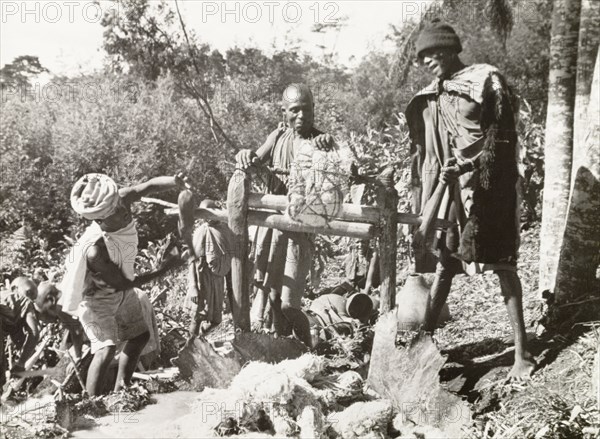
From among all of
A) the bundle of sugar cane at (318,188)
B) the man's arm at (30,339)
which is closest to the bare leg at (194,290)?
the man's arm at (30,339)

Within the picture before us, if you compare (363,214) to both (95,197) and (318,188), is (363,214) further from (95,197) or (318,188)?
(95,197)

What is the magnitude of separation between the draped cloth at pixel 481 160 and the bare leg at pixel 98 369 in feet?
8.35

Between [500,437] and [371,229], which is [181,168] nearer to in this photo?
[371,229]

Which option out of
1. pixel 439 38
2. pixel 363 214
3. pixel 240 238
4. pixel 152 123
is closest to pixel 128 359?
pixel 240 238

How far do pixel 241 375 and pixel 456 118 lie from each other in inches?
90.8

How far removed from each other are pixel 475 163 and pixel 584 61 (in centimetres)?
195

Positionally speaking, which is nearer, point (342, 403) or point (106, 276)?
point (342, 403)

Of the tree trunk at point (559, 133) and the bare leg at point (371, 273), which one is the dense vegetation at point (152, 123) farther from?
the tree trunk at point (559, 133)

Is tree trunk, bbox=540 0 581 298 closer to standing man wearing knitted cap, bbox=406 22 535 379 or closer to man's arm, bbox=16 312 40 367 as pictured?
standing man wearing knitted cap, bbox=406 22 535 379

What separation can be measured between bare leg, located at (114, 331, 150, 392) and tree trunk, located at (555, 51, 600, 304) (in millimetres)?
3163

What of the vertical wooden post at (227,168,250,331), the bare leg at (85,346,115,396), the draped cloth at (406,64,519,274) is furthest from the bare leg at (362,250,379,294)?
the bare leg at (85,346,115,396)

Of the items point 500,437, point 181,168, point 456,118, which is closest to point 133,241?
point 456,118

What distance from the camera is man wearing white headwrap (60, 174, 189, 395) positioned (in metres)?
4.73

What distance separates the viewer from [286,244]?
5.81 metres
